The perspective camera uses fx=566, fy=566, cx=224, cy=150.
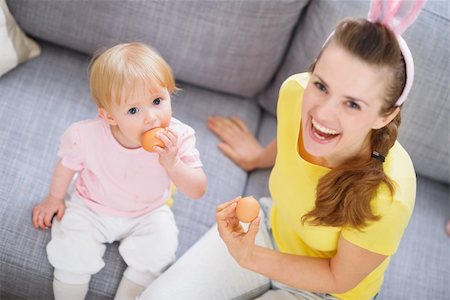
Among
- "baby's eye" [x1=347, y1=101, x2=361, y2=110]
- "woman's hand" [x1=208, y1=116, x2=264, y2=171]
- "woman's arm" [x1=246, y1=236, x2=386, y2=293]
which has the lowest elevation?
"woman's hand" [x1=208, y1=116, x2=264, y2=171]

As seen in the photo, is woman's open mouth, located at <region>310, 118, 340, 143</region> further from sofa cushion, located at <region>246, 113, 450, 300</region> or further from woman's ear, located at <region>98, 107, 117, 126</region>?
sofa cushion, located at <region>246, 113, 450, 300</region>

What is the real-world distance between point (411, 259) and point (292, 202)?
47cm

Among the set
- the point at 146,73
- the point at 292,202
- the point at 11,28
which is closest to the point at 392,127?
the point at 292,202

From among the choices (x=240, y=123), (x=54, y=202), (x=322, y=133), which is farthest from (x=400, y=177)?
(x=54, y=202)

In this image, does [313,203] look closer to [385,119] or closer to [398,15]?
[385,119]

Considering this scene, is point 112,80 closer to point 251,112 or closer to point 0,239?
point 0,239

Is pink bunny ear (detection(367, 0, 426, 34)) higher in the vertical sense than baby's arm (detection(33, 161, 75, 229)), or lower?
higher

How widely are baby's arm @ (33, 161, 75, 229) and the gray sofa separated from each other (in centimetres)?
3

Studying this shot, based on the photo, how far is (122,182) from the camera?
1.32 metres

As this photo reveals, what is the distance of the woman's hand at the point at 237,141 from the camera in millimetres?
1653

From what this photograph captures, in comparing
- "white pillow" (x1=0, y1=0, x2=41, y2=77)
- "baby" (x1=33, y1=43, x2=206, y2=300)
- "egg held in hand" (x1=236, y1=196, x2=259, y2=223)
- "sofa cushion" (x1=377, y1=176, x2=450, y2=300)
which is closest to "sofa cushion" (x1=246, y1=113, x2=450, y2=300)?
"sofa cushion" (x1=377, y1=176, x2=450, y2=300)

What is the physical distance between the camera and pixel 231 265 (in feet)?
4.42

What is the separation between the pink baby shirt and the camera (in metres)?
1.28

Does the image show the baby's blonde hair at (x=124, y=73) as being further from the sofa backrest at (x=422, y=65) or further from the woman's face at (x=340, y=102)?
the sofa backrest at (x=422, y=65)
